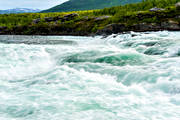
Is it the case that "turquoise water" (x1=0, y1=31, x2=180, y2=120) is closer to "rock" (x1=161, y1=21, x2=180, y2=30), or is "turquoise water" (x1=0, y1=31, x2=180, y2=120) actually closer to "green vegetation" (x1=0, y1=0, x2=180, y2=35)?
"rock" (x1=161, y1=21, x2=180, y2=30)

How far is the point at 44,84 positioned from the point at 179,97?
17.1 feet

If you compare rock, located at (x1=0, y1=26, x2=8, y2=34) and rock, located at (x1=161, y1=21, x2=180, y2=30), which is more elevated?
rock, located at (x1=0, y1=26, x2=8, y2=34)

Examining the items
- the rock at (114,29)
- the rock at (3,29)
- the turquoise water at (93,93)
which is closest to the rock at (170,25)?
the rock at (114,29)

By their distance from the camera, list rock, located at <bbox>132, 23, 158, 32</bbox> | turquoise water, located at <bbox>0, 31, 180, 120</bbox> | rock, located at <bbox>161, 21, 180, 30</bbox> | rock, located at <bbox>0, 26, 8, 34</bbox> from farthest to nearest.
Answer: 1. rock, located at <bbox>0, 26, 8, 34</bbox>
2. rock, located at <bbox>132, 23, 158, 32</bbox>
3. rock, located at <bbox>161, 21, 180, 30</bbox>
4. turquoise water, located at <bbox>0, 31, 180, 120</bbox>

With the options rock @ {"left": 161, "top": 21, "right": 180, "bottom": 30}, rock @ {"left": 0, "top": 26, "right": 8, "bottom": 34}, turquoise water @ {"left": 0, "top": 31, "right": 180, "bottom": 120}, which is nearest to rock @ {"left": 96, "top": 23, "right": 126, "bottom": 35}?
rock @ {"left": 161, "top": 21, "right": 180, "bottom": 30}

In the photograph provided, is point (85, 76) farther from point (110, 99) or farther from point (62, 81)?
point (110, 99)

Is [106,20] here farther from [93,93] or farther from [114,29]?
[93,93]

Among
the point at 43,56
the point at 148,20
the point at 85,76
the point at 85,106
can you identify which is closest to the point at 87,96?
the point at 85,106

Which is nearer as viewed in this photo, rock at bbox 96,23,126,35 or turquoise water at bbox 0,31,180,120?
turquoise water at bbox 0,31,180,120

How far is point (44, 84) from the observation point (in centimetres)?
780

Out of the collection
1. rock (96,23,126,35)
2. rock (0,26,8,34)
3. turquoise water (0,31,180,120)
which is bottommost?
turquoise water (0,31,180,120)

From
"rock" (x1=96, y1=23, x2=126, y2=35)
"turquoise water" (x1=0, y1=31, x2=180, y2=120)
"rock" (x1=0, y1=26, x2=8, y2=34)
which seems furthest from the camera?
"rock" (x1=0, y1=26, x2=8, y2=34)

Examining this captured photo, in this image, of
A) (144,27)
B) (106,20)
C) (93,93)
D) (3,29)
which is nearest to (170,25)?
(144,27)

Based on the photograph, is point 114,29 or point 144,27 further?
point 114,29
